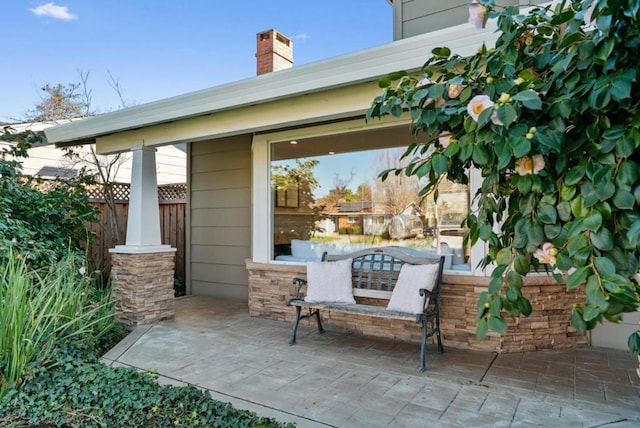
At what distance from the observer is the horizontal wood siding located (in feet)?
20.7

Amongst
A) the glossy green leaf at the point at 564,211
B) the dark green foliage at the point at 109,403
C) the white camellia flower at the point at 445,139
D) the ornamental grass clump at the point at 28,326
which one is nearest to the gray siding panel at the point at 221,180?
the ornamental grass clump at the point at 28,326

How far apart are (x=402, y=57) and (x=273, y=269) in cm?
300

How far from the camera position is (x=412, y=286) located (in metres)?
3.60

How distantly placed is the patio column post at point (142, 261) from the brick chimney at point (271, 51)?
2.76 meters

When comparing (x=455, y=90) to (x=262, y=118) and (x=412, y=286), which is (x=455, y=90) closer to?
(x=412, y=286)

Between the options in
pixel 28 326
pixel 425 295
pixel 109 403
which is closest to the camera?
pixel 109 403

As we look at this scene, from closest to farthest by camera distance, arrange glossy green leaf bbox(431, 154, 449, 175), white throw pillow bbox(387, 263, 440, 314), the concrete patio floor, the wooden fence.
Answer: glossy green leaf bbox(431, 154, 449, 175) < the concrete patio floor < white throw pillow bbox(387, 263, 440, 314) < the wooden fence

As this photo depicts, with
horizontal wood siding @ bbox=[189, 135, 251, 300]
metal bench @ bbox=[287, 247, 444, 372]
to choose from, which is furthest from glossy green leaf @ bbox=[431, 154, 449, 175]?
horizontal wood siding @ bbox=[189, 135, 251, 300]

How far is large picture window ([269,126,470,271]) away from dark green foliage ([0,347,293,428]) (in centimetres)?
252

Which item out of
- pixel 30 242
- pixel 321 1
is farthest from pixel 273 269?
pixel 321 1

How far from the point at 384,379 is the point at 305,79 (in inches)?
97.0

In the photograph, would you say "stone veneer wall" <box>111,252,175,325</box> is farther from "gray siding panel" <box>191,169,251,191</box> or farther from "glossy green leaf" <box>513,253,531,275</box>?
"glossy green leaf" <box>513,253,531,275</box>

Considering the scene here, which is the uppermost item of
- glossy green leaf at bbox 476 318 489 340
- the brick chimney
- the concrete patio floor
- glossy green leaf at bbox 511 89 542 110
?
the brick chimney

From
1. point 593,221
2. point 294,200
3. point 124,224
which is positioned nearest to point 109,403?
point 593,221
